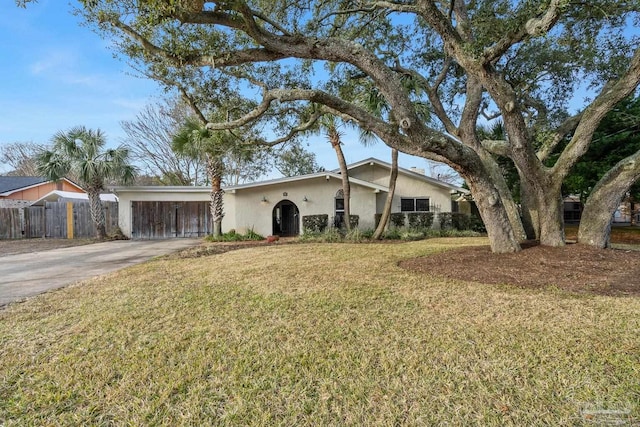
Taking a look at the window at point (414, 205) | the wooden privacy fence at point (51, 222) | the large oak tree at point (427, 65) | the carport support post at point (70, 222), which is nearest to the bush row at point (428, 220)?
the window at point (414, 205)

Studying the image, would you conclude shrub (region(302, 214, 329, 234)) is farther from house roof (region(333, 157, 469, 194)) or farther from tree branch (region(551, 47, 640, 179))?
tree branch (region(551, 47, 640, 179))

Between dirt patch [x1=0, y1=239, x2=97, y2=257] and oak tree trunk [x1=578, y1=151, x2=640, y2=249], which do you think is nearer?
oak tree trunk [x1=578, y1=151, x2=640, y2=249]

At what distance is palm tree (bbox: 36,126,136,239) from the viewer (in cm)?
1456

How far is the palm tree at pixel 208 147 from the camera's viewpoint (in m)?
10.9

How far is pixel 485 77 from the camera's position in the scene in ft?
21.2

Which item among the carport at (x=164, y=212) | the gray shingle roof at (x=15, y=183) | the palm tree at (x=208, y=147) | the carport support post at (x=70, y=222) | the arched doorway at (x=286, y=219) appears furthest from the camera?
the gray shingle roof at (x=15, y=183)

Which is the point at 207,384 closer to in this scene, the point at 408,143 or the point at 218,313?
the point at 218,313

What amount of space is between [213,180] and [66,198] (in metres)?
11.9

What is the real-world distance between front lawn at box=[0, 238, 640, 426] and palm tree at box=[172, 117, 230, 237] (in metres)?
6.97

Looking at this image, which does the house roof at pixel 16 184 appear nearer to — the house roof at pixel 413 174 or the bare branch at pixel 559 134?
the house roof at pixel 413 174

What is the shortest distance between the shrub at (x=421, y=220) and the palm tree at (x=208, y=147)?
939 cm

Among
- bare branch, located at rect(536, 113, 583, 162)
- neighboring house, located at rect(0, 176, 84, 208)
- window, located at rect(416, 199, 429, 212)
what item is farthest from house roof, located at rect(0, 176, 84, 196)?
bare branch, located at rect(536, 113, 583, 162)

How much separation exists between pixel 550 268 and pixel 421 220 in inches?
388

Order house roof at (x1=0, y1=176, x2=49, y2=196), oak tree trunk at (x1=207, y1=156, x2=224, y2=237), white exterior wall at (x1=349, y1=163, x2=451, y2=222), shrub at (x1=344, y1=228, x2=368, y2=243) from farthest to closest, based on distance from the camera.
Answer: house roof at (x1=0, y1=176, x2=49, y2=196) → white exterior wall at (x1=349, y1=163, x2=451, y2=222) → oak tree trunk at (x1=207, y1=156, x2=224, y2=237) → shrub at (x1=344, y1=228, x2=368, y2=243)
